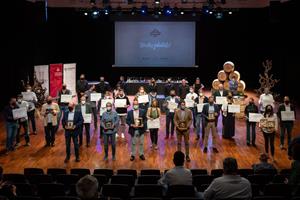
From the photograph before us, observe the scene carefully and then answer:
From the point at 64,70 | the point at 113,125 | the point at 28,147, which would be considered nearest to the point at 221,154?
the point at 113,125

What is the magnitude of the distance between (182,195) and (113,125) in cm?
605

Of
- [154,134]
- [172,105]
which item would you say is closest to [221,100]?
[172,105]

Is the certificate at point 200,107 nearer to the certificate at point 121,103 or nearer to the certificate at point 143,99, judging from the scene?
the certificate at point 143,99

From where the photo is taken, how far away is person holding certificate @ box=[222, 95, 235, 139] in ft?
56.0

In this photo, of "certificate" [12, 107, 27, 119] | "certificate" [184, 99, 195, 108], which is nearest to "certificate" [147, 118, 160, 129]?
"certificate" [184, 99, 195, 108]

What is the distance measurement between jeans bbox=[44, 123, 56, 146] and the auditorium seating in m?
4.51

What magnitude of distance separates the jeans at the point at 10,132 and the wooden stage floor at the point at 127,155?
0.32 metres

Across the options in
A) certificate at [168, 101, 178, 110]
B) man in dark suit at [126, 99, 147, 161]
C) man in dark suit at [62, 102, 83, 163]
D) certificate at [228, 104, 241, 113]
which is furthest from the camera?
certificate at [168, 101, 178, 110]

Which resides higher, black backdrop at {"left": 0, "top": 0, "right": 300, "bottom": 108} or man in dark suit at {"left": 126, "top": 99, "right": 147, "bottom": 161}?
black backdrop at {"left": 0, "top": 0, "right": 300, "bottom": 108}

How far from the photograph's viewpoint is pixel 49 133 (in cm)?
1623

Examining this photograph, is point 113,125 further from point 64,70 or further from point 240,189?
point 64,70

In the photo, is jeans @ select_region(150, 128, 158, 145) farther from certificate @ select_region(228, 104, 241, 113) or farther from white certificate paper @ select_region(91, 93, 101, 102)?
white certificate paper @ select_region(91, 93, 101, 102)

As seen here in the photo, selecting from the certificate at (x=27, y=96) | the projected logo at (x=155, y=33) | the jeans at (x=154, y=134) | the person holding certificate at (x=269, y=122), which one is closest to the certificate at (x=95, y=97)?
the certificate at (x=27, y=96)

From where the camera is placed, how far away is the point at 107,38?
33.5 m
